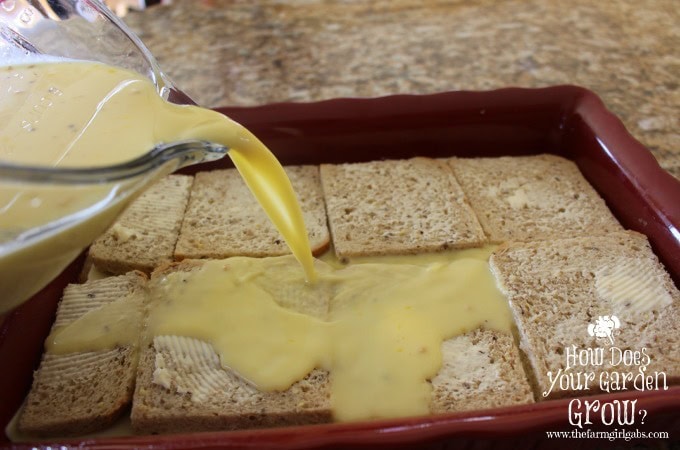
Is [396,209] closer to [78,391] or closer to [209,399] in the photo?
[209,399]

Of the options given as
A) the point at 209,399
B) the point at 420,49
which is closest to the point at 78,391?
the point at 209,399

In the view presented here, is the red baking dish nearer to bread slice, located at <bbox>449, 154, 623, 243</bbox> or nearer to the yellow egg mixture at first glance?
bread slice, located at <bbox>449, 154, 623, 243</bbox>

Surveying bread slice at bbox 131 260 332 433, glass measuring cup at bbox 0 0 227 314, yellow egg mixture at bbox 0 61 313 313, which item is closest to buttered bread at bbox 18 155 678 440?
bread slice at bbox 131 260 332 433

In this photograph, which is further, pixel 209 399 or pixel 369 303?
pixel 369 303

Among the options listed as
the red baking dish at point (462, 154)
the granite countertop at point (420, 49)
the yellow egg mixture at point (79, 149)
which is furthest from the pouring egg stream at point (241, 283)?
the granite countertop at point (420, 49)

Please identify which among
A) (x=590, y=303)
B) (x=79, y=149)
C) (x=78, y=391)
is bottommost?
(x=78, y=391)

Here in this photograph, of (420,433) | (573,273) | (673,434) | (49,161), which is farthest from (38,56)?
(673,434)

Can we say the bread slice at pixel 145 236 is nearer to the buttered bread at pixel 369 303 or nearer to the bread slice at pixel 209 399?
the buttered bread at pixel 369 303
